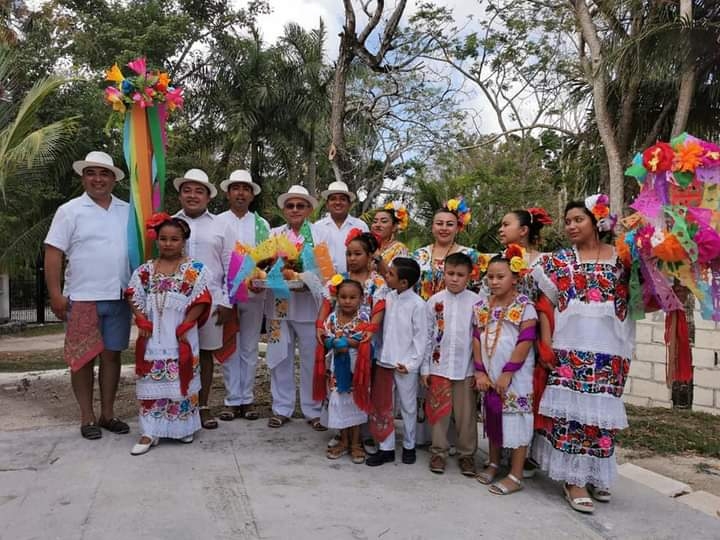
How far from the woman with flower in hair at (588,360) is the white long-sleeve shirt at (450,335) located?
55cm

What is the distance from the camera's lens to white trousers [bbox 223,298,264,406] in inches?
193

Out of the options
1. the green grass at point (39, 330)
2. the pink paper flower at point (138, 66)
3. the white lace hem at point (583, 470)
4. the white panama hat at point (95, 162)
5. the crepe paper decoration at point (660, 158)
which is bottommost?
the green grass at point (39, 330)

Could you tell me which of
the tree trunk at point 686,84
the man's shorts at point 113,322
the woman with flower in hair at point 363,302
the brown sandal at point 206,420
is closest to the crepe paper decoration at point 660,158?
the woman with flower in hair at point 363,302

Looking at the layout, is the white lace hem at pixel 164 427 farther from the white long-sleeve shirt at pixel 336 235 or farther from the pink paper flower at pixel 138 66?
the pink paper flower at pixel 138 66

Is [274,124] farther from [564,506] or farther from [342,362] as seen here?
[564,506]

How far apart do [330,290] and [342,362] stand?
1.64 feet

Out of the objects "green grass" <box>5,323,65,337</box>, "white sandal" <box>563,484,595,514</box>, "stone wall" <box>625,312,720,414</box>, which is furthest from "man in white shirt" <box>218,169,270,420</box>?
"green grass" <box>5,323,65,337</box>

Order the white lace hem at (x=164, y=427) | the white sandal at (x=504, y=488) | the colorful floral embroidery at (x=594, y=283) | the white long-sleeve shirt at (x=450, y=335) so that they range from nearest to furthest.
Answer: the colorful floral embroidery at (x=594, y=283) < the white sandal at (x=504, y=488) < the white long-sleeve shirt at (x=450, y=335) < the white lace hem at (x=164, y=427)

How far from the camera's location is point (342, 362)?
157 inches

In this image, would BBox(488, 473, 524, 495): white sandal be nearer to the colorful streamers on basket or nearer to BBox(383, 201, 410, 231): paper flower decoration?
the colorful streamers on basket

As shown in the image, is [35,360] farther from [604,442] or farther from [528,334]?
[604,442]

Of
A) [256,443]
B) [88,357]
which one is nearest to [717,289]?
[256,443]

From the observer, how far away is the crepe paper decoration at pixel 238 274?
4.53 meters

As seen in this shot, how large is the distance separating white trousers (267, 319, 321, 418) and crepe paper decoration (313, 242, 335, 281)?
0.46 metres
